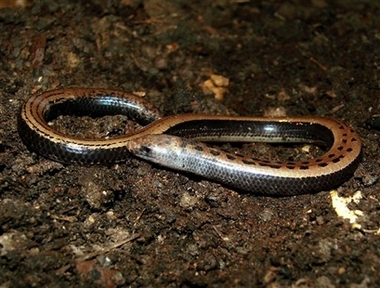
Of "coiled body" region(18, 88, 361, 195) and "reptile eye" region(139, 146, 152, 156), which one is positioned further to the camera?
"reptile eye" region(139, 146, 152, 156)

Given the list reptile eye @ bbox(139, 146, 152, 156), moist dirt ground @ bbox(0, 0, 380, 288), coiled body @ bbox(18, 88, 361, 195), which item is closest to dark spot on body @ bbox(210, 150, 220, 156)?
coiled body @ bbox(18, 88, 361, 195)

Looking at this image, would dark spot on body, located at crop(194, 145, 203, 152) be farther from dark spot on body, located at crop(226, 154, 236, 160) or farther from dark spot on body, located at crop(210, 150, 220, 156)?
dark spot on body, located at crop(226, 154, 236, 160)

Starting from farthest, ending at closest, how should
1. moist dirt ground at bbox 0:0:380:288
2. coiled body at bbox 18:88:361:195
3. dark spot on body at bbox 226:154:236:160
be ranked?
dark spot on body at bbox 226:154:236:160, coiled body at bbox 18:88:361:195, moist dirt ground at bbox 0:0:380:288

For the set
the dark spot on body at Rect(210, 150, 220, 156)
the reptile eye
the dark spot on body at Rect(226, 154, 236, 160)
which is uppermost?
the reptile eye

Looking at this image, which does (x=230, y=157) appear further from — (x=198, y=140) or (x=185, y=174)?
(x=198, y=140)

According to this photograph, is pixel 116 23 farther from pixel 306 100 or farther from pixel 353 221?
pixel 353 221

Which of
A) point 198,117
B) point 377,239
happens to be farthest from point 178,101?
point 377,239

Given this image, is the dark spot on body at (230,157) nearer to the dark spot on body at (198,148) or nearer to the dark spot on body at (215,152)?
the dark spot on body at (215,152)
